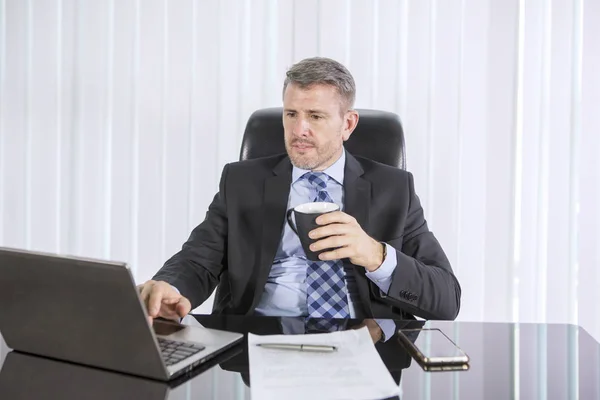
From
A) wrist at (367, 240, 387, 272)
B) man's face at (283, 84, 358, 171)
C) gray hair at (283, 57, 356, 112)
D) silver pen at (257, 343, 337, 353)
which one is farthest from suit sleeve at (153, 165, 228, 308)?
silver pen at (257, 343, 337, 353)

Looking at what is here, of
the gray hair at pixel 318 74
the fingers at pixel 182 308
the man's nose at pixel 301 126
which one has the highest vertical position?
the gray hair at pixel 318 74

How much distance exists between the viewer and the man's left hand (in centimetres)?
126

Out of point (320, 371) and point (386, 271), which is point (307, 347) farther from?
point (386, 271)

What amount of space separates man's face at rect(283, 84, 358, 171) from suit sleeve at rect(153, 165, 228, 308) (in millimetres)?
233

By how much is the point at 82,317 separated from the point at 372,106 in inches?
80.5

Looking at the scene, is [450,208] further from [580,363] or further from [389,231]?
[580,363]

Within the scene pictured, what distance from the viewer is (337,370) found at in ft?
3.11

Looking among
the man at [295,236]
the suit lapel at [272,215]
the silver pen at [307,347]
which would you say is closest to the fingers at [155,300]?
the silver pen at [307,347]

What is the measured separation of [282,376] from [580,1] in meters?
2.40

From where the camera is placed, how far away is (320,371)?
941mm

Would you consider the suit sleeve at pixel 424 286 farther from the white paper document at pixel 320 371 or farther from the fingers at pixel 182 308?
the fingers at pixel 182 308

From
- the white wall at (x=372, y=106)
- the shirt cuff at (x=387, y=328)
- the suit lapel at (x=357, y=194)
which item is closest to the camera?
the shirt cuff at (x=387, y=328)

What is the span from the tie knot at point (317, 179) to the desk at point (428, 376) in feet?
2.44

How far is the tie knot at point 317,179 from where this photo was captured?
1876 millimetres
